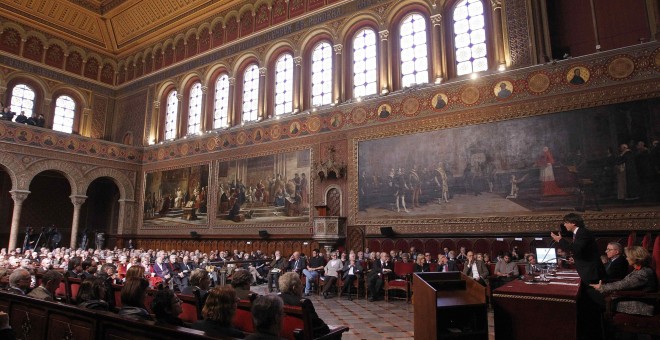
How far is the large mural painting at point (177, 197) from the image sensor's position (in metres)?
19.2

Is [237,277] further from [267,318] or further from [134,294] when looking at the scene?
[267,318]

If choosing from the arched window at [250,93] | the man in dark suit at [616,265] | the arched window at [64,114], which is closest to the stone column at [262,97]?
the arched window at [250,93]

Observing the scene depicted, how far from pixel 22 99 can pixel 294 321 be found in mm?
23409

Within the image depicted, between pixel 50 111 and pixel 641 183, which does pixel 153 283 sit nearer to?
pixel 641 183

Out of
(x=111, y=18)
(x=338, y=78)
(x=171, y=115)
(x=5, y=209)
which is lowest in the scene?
(x=5, y=209)

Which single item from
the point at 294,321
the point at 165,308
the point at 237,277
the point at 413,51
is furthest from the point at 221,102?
the point at 165,308

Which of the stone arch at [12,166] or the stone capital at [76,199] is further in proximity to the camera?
the stone capital at [76,199]

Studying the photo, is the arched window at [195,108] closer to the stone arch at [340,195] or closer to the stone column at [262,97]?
the stone column at [262,97]

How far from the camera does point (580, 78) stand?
11.3m

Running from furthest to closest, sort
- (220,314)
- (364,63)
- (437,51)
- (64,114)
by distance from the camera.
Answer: (64,114) → (364,63) → (437,51) → (220,314)

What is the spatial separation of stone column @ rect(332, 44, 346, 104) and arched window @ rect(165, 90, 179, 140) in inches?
390

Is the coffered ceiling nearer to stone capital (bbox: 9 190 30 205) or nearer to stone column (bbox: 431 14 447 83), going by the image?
stone capital (bbox: 9 190 30 205)

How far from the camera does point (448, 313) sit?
13.2 ft

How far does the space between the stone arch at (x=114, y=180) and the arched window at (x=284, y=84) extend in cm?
957
